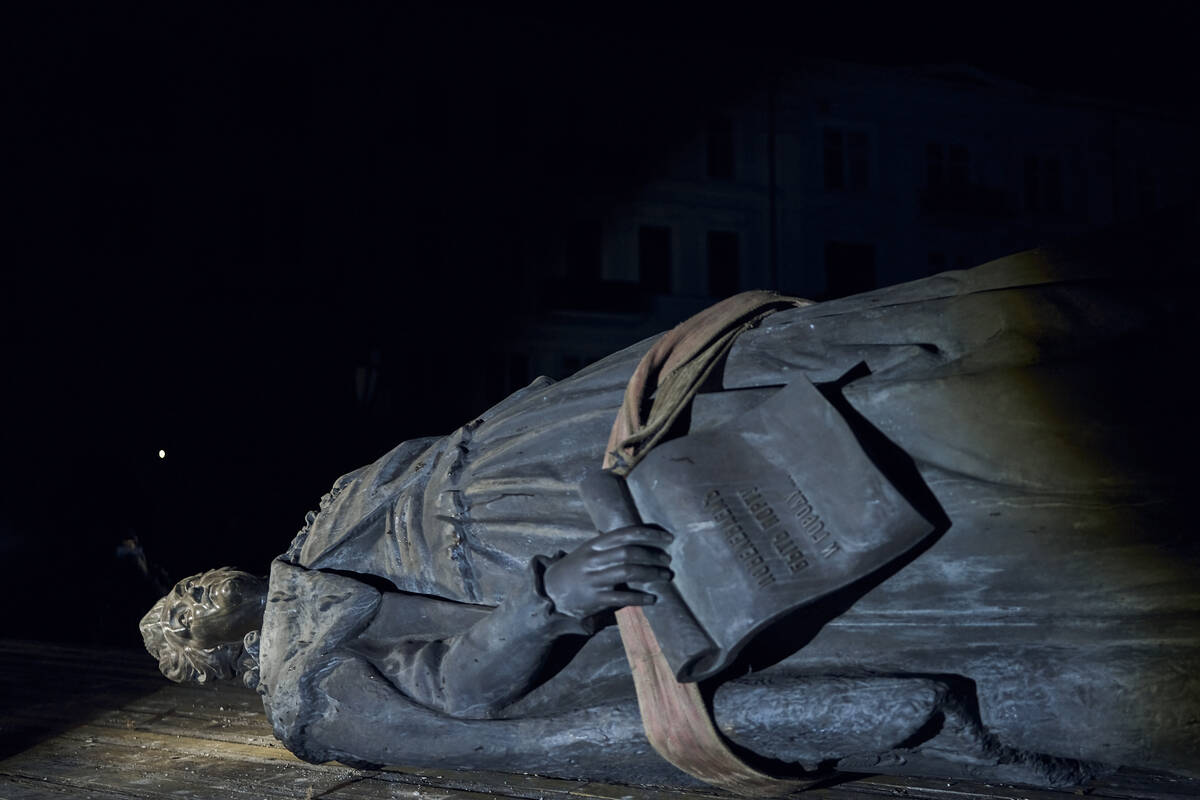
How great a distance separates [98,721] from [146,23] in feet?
50.7

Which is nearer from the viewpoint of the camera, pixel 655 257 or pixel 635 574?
pixel 635 574

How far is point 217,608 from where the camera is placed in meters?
3.46

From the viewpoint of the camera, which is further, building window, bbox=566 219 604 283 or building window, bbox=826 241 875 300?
building window, bbox=826 241 875 300

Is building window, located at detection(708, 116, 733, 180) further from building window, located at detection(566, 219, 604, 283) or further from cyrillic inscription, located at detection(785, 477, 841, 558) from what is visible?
cyrillic inscription, located at detection(785, 477, 841, 558)

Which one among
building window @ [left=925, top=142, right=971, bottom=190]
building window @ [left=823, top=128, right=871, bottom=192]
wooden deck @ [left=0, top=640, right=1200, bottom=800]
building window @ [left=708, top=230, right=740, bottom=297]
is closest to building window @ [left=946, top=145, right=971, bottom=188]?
building window @ [left=925, top=142, right=971, bottom=190]

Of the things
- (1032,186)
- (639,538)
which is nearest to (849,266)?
(1032,186)

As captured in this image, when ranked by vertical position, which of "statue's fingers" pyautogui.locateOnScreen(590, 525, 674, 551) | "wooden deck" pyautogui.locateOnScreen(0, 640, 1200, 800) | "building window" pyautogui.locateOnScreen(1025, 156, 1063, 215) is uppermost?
"building window" pyautogui.locateOnScreen(1025, 156, 1063, 215)

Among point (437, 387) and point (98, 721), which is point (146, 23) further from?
point (98, 721)

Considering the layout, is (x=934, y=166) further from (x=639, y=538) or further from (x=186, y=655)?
(x=639, y=538)

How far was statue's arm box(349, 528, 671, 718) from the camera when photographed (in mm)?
2291

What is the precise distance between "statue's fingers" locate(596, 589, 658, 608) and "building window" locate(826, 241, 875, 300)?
760 inches

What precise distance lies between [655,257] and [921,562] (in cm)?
1852

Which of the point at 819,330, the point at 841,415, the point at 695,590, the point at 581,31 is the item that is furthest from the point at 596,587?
the point at 581,31

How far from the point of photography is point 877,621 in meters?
2.38
